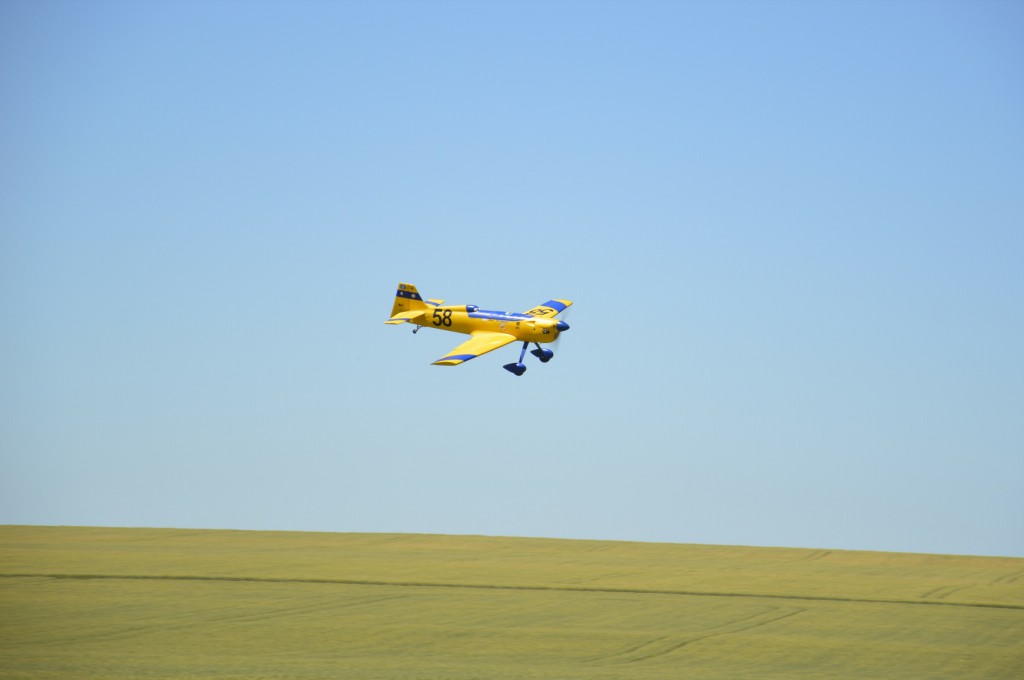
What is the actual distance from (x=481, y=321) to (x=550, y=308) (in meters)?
6.15

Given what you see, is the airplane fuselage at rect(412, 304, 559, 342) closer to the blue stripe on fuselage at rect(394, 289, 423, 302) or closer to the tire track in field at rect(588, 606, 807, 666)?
the blue stripe on fuselage at rect(394, 289, 423, 302)

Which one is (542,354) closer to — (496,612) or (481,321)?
(481,321)

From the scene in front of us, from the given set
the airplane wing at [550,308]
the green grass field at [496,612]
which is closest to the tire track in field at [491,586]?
the green grass field at [496,612]

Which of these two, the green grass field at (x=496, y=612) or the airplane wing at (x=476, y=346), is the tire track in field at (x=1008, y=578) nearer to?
the green grass field at (x=496, y=612)

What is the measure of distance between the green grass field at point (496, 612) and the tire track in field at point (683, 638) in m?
0.28

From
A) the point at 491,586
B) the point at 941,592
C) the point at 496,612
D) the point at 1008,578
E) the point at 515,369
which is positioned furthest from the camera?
the point at 1008,578

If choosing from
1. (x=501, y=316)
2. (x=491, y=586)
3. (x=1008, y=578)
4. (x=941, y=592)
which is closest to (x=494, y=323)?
(x=501, y=316)

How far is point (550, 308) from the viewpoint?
258 ft

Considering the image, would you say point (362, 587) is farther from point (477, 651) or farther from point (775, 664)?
point (775, 664)

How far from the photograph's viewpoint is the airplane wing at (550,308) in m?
76.6

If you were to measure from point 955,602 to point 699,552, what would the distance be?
37.2m

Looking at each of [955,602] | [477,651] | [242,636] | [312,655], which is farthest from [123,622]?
[955,602]

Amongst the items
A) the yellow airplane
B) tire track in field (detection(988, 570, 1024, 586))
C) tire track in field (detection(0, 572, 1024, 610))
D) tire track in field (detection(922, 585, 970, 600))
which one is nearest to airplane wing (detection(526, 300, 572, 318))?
the yellow airplane

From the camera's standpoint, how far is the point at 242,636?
76.9 metres
